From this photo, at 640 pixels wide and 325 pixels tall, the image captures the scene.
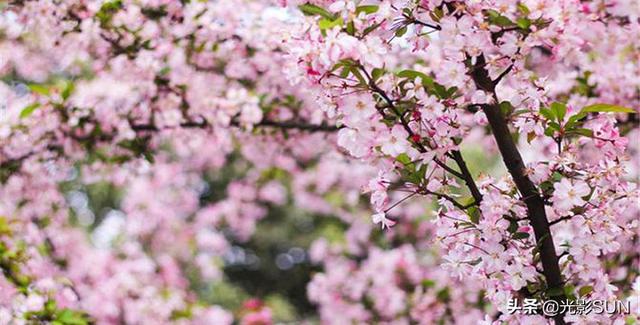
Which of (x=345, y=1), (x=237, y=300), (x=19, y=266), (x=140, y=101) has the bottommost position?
(x=237, y=300)

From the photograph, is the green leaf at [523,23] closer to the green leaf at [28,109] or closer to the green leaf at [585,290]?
the green leaf at [585,290]

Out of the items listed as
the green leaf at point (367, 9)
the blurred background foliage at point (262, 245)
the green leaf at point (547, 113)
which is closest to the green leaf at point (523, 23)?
the green leaf at point (547, 113)

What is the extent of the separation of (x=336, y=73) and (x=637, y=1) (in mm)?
637

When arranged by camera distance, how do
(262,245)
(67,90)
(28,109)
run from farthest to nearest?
1. (262,245)
2. (67,90)
3. (28,109)

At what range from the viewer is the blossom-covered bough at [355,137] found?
1531 mm

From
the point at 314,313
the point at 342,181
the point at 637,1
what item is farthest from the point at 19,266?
the point at 314,313

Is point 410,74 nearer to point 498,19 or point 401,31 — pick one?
point 401,31

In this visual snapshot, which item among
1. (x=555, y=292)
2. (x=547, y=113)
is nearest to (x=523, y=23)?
(x=547, y=113)

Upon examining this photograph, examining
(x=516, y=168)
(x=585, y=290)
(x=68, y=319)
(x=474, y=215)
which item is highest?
(x=516, y=168)

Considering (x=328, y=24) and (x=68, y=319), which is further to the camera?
(x=68, y=319)

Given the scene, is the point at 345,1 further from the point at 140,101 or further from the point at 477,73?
the point at 140,101

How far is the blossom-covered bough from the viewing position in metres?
1.53

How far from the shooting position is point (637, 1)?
155cm

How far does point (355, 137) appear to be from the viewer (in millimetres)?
1491
